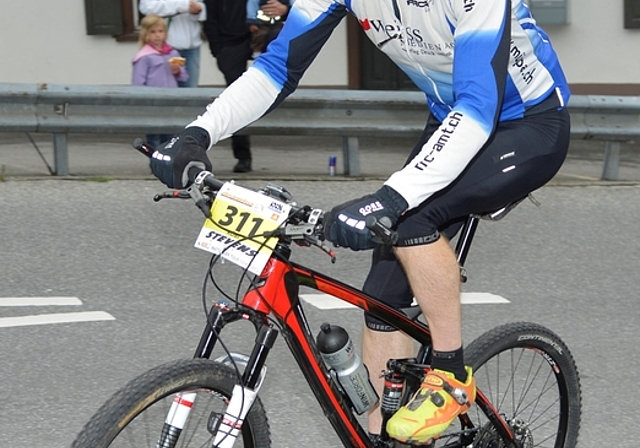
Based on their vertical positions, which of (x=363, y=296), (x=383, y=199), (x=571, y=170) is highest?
(x=383, y=199)

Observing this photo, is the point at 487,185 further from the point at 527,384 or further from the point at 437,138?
the point at 527,384

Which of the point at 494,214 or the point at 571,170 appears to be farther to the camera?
the point at 571,170

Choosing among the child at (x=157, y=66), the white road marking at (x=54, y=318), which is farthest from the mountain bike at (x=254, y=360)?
the child at (x=157, y=66)

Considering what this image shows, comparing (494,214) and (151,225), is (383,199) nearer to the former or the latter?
(494,214)

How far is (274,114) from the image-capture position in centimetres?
938

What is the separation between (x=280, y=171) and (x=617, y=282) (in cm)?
359

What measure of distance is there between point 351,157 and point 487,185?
6.19 metres

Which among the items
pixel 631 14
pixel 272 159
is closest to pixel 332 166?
pixel 272 159

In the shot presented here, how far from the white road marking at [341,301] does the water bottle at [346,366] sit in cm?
232

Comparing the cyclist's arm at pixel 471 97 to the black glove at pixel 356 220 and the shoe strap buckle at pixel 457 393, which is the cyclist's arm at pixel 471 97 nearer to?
the black glove at pixel 356 220

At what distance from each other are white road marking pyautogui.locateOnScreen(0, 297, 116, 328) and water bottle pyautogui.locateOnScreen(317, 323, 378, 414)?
272cm

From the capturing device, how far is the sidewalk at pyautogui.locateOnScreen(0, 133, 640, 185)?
9500 millimetres

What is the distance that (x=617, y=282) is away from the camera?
6852mm

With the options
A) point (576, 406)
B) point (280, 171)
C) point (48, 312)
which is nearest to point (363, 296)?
point (576, 406)
